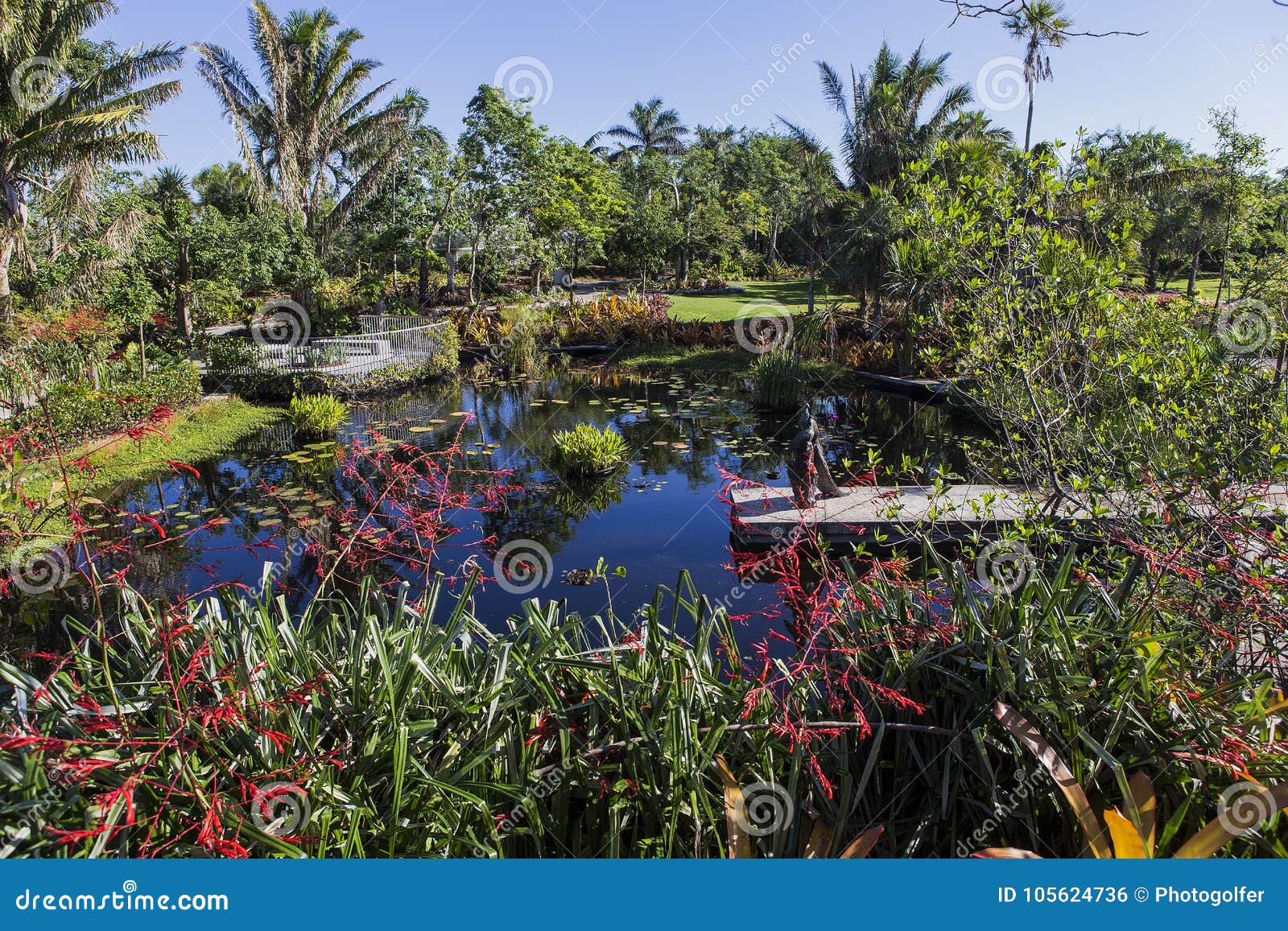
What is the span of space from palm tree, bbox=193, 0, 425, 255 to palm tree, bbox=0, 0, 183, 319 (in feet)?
24.4

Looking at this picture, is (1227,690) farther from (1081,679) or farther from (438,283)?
(438,283)

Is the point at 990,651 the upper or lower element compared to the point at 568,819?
upper

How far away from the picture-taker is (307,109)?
24391mm

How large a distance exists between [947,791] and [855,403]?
50.5ft

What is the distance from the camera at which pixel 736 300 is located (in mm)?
33844

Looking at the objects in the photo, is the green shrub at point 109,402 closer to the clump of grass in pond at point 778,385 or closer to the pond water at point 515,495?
the pond water at point 515,495

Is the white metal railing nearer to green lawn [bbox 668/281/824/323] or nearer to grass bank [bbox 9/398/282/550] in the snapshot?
grass bank [bbox 9/398/282/550]

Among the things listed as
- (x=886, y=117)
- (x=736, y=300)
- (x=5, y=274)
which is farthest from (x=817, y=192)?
(x=5, y=274)


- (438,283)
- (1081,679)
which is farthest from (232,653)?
(438,283)

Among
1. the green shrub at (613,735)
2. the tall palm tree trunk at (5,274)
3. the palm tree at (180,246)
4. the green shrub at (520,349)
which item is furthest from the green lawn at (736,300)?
the green shrub at (613,735)

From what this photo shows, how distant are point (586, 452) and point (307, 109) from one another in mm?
19115

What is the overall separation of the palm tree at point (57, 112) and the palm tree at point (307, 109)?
744 cm

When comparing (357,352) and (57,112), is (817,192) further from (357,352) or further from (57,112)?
(57,112)

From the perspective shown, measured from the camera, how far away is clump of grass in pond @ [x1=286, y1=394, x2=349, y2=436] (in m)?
13.8
